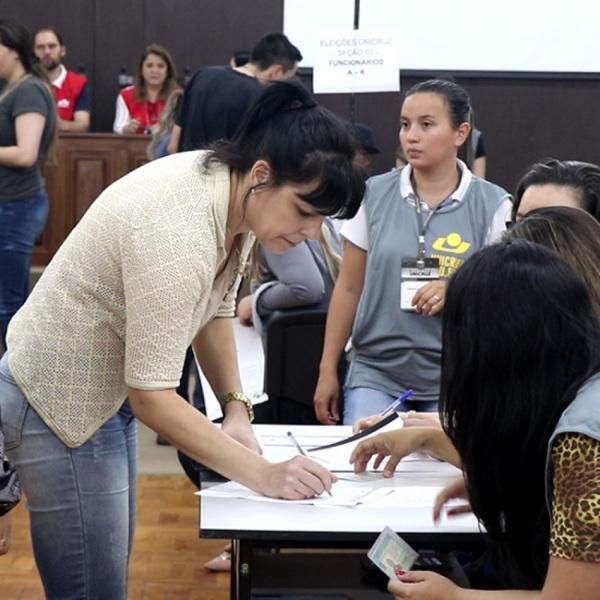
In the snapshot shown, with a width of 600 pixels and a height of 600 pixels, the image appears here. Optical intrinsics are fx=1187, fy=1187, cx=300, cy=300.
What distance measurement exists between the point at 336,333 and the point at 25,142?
78.0 inches

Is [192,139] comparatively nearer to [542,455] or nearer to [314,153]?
[314,153]

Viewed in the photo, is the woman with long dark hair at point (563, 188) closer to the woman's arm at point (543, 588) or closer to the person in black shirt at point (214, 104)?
the woman's arm at point (543, 588)

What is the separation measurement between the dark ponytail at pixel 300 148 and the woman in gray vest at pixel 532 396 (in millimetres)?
349

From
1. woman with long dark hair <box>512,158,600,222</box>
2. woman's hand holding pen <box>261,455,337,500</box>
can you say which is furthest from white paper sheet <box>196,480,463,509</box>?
woman with long dark hair <box>512,158,600,222</box>

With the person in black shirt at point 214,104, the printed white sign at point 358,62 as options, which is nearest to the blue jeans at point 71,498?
the person in black shirt at point 214,104

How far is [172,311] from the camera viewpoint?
5.67 ft

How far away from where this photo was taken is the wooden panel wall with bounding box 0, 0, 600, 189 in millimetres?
9414

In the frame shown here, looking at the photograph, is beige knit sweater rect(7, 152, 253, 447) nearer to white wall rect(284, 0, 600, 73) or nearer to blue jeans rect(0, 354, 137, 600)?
blue jeans rect(0, 354, 137, 600)

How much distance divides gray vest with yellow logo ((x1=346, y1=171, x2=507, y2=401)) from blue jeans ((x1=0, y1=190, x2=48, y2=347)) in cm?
214

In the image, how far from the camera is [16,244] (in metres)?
4.66

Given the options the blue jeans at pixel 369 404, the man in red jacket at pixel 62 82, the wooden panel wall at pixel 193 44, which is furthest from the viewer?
the wooden panel wall at pixel 193 44

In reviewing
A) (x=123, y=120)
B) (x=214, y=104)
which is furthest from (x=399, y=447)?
(x=123, y=120)

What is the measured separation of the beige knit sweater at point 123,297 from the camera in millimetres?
1732

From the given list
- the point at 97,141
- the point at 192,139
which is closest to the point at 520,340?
the point at 192,139
